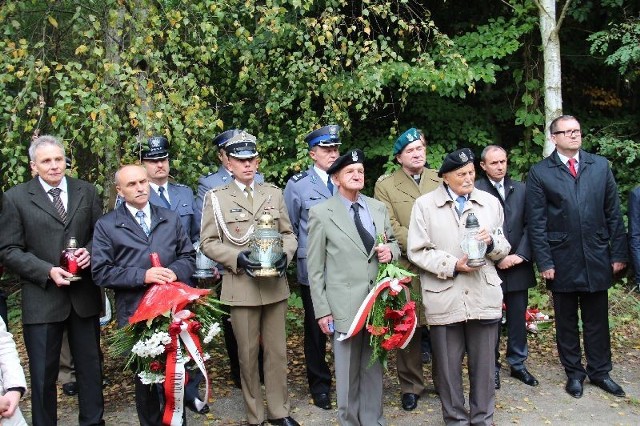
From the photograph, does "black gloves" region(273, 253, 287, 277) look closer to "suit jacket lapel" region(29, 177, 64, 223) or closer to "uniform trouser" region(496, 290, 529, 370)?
"suit jacket lapel" region(29, 177, 64, 223)

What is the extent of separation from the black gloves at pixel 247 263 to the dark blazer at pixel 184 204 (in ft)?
4.05

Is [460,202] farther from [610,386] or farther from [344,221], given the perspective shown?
[610,386]

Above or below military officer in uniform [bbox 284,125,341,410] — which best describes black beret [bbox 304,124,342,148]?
above

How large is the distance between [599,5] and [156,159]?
7024 millimetres

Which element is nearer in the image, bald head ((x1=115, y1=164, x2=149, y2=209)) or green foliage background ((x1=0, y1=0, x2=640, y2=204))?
bald head ((x1=115, y1=164, x2=149, y2=209))

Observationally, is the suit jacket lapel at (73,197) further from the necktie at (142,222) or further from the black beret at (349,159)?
the black beret at (349,159)

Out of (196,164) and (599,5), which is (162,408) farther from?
(599,5)

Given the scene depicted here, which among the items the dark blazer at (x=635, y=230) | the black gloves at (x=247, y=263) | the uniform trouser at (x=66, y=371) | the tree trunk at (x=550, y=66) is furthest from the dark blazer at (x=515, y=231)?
the uniform trouser at (x=66, y=371)

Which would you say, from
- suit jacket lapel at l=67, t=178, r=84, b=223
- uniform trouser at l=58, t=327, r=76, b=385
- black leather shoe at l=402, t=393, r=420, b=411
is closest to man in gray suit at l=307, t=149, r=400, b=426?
black leather shoe at l=402, t=393, r=420, b=411

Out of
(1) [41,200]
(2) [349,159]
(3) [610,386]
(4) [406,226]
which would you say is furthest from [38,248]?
(3) [610,386]

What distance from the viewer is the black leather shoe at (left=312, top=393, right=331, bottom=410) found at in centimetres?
586

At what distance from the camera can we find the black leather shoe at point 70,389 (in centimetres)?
Answer: 652

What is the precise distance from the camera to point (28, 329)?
16.7 ft

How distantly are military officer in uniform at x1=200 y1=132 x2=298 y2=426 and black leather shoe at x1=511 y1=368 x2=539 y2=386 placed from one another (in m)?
2.27
